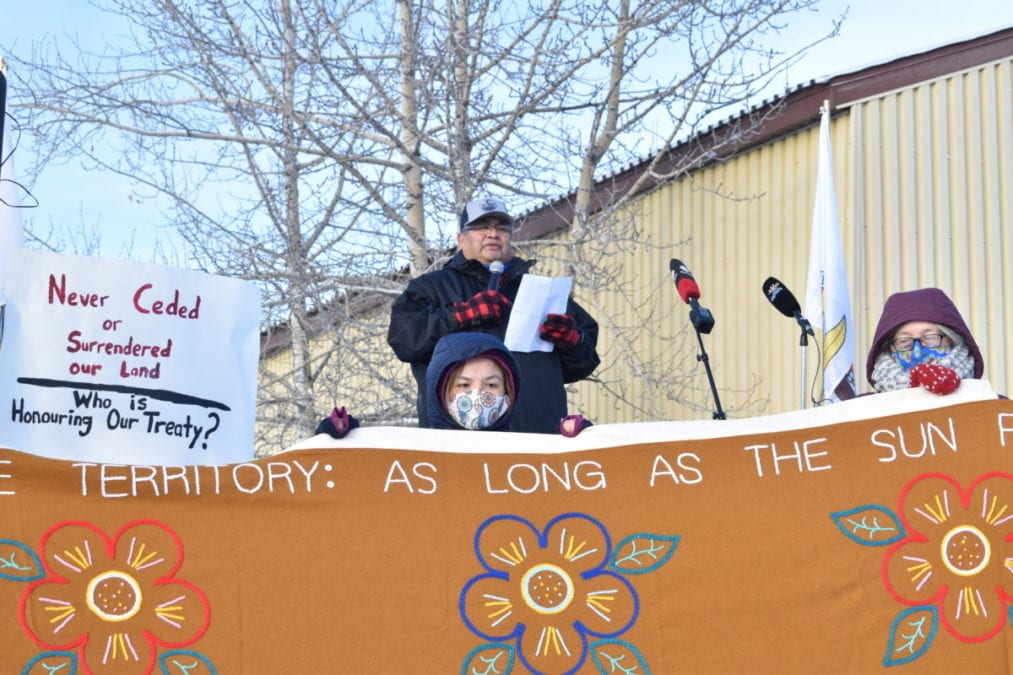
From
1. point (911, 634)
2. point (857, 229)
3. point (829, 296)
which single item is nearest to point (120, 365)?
point (911, 634)

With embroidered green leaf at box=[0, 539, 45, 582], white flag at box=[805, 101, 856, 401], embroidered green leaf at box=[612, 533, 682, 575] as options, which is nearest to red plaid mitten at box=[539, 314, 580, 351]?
embroidered green leaf at box=[612, 533, 682, 575]

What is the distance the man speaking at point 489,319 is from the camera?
5051mm

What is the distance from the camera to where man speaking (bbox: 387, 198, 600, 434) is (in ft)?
16.6

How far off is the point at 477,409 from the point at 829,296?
3093 millimetres

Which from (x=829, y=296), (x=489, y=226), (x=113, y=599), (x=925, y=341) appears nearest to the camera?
(x=113, y=599)

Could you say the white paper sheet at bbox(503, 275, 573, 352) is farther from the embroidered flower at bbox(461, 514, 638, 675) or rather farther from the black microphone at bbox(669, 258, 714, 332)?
the embroidered flower at bbox(461, 514, 638, 675)

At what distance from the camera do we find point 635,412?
37.9 ft

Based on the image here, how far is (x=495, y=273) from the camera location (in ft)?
17.6

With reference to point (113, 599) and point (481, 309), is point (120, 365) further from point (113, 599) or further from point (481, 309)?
point (481, 309)

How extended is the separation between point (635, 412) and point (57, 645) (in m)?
8.43

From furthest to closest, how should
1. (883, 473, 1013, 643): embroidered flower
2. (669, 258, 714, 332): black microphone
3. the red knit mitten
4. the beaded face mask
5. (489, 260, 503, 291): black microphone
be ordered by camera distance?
(489, 260, 503, 291): black microphone < (669, 258, 714, 332): black microphone < the beaded face mask < the red knit mitten < (883, 473, 1013, 643): embroidered flower

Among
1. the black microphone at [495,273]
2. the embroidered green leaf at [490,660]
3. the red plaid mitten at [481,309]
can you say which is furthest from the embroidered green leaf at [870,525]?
the black microphone at [495,273]

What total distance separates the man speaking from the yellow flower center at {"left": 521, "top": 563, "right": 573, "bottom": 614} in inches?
47.2

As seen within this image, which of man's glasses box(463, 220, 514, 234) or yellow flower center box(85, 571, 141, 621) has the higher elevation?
man's glasses box(463, 220, 514, 234)
